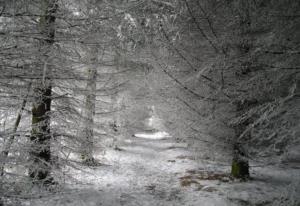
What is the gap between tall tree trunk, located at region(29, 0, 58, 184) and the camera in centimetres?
460

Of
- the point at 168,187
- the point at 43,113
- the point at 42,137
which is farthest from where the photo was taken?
the point at 168,187

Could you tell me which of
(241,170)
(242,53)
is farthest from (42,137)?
(241,170)

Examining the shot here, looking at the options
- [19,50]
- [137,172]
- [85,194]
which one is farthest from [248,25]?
[137,172]

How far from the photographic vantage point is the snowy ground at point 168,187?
609 centimetres

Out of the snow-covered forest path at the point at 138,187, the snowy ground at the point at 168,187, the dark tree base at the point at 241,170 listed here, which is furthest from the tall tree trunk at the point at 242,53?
the snow-covered forest path at the point at 138,187

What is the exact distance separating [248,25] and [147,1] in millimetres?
2285

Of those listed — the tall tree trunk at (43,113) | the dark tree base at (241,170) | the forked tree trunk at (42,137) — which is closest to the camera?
the tall tree trunk at (43,113)

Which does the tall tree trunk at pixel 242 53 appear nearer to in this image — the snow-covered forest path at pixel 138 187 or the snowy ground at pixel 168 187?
the snowy ground at pixel 168 187

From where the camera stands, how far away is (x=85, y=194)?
6.55 meters

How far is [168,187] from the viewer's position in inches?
303

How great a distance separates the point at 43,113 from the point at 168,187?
4.35m

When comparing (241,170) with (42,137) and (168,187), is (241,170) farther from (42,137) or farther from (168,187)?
(42,137)

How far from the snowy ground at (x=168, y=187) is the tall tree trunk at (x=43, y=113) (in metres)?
0.66

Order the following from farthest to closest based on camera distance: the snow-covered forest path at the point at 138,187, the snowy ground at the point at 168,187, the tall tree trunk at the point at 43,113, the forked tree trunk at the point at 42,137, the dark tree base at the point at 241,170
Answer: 1. the dark tree base at the point at 241,170
2. the snow-covered forest path at the point at 138,187
3. the snowy ground at the point at 168,187
4. the forked tree trunk at the point at 42,137
5. the tall tree trunk at the point at 43,113
